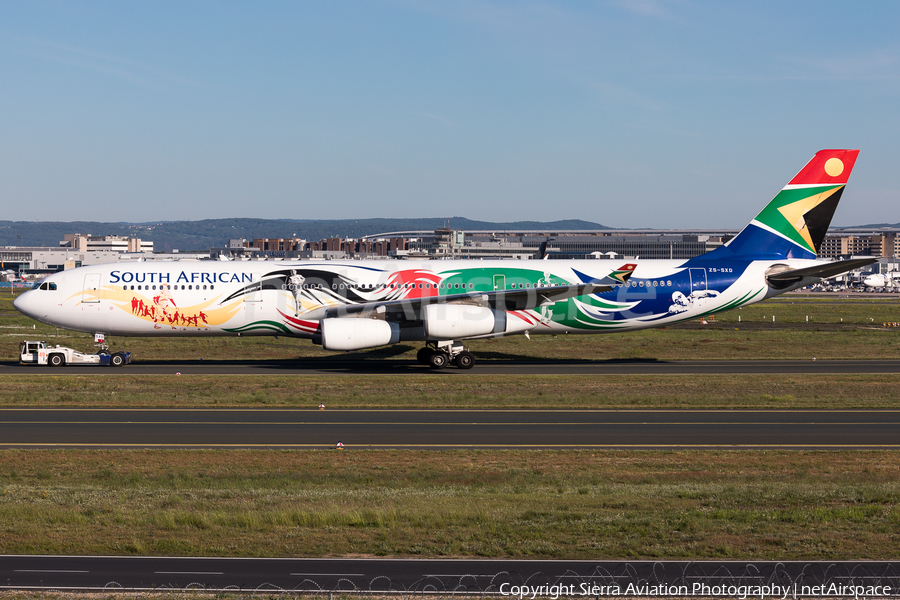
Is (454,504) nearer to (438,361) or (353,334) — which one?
(353,334)

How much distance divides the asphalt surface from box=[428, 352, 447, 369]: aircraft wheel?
24.4 metres

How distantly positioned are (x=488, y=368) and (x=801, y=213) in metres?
16.4

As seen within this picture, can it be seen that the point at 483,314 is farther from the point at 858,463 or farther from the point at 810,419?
the point at 858,463

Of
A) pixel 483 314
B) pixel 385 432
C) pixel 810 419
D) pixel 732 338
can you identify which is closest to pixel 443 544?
pixel 385 432

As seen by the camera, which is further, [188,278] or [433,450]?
[188,278]

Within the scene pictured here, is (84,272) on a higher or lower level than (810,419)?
higher

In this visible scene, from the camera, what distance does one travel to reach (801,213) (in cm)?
3856

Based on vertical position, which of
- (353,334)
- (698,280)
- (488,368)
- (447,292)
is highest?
(698,280)

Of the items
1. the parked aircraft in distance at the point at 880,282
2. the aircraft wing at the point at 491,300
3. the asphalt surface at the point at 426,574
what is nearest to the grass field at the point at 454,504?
the asphalt surface at the point at 426,574

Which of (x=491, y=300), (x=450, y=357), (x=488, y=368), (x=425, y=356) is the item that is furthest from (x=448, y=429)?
(x=425, y=356)

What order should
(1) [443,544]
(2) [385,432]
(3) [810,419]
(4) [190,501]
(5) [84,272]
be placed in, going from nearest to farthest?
(1) [443,544]
(4) [190,501]
(2) [385,432]
(3) [810,419]
(5) [84,272]

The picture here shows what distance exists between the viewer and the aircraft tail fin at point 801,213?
125 ft

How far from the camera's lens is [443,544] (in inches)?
467

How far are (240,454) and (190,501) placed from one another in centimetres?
446
